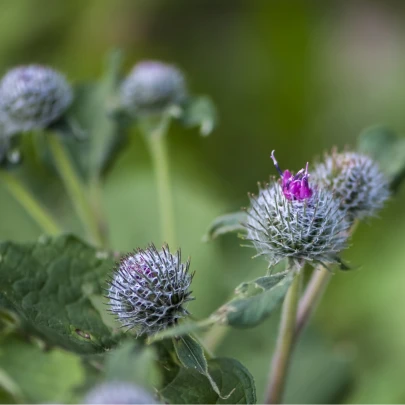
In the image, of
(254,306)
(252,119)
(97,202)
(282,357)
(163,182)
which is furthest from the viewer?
(252,119)

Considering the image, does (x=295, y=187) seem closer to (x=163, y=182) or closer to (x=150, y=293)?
(x=150, y=293)

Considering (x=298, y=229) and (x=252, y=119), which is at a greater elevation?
(x=298, y=229)

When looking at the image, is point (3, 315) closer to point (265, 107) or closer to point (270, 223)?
point (270, 223)

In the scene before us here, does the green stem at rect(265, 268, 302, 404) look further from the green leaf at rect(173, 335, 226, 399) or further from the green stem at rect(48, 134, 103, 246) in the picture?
the green stem at rect(48, 134, 103, 246)

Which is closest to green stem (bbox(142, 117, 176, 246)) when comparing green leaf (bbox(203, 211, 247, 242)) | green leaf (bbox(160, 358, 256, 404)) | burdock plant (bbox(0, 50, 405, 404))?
burdock plant (bbox(0, 50, 405, 404))

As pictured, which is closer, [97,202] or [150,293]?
[150,293]

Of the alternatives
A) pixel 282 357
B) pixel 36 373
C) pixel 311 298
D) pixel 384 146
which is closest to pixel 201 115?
pixel 384 146

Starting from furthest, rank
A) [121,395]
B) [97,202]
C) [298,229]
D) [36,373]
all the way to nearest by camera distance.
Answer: [97,202] < [36,373] < [298,229] < [121,395]

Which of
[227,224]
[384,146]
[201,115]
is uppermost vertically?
[201,115]

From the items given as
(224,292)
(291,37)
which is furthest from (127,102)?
(291,37)
